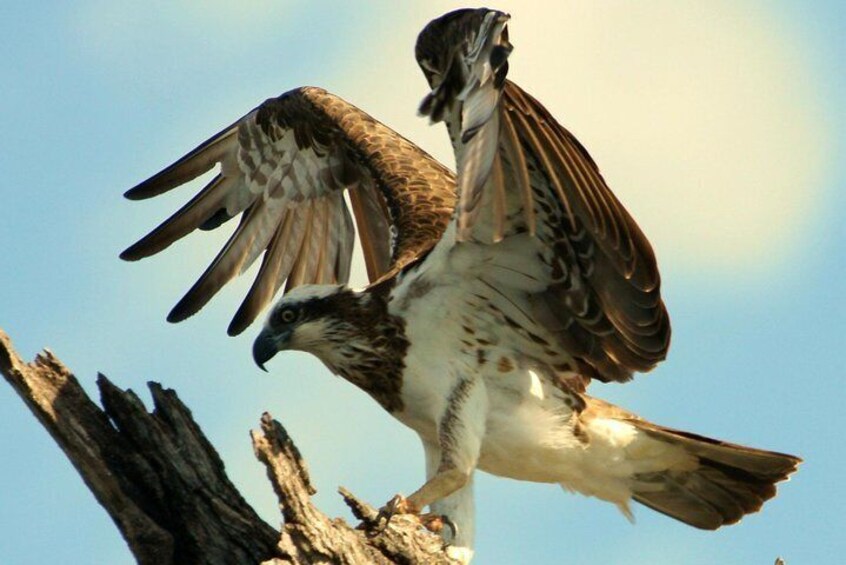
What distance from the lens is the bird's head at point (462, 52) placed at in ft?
20.8

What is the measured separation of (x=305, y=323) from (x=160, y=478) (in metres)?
1.75

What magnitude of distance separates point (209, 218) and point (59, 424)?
3.99 metres

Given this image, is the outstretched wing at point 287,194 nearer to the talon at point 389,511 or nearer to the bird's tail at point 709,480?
the bird's tail at point 709,480

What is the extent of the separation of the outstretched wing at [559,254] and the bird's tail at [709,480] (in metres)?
0.63

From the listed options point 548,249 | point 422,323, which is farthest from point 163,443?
point 548,249

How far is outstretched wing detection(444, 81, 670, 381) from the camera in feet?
21.9

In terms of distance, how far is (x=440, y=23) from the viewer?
6.73 metres

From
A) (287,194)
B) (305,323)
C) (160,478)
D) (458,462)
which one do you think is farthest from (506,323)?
(287,194)

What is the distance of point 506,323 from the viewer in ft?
25.3

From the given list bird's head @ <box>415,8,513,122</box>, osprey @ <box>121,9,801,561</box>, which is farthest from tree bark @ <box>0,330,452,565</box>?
bird's head @ <box>415,8,513,122</box>

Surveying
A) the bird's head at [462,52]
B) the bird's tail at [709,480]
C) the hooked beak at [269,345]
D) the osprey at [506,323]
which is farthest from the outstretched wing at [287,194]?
the bird's head at [462,52]

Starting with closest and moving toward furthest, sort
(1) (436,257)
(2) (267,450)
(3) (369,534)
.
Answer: (2) (267,450) → (3) (369,534) → (1) (436,257)

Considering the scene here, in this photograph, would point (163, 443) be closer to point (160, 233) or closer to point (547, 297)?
point (547, 297)

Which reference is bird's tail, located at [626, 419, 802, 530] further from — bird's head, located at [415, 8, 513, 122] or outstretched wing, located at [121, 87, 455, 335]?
bird's head, located at [415, 8, 513, 122]
